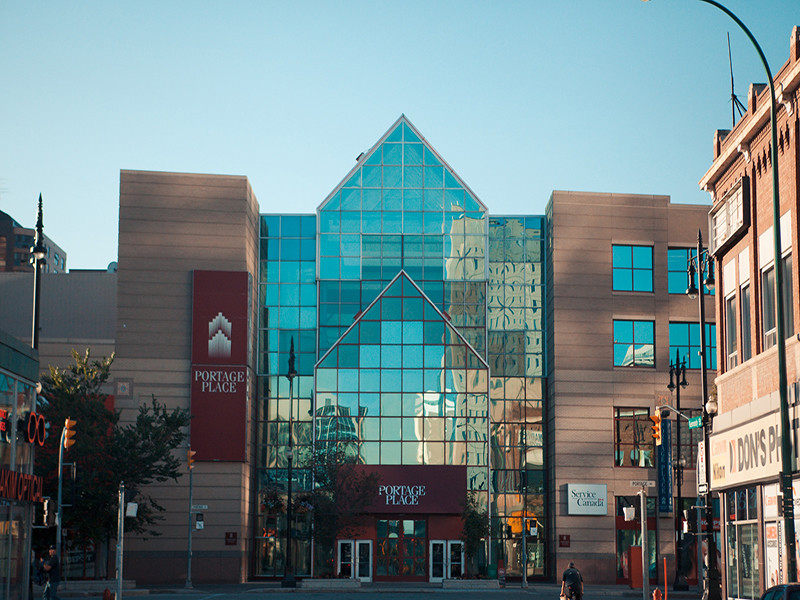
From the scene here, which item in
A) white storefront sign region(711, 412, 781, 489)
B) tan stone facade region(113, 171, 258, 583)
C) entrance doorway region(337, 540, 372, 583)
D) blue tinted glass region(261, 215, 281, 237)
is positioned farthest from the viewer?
blue tinted glass region(261, 215, 281, 237)

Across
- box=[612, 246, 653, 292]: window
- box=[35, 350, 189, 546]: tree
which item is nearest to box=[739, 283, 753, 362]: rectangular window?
box=[35, 350, 189, 546]: tree

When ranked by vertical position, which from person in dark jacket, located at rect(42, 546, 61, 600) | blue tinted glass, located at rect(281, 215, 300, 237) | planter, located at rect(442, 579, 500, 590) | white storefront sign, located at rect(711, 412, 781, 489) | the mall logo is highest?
blue tinted glass, located at rect(281, 215, 300, 237)

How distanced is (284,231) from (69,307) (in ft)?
57.9

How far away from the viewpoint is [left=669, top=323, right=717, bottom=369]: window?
6612 cm

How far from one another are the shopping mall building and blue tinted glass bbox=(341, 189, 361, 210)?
0.33 ft

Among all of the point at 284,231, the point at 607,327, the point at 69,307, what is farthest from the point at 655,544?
the point at 69,307

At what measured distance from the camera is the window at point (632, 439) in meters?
64.9

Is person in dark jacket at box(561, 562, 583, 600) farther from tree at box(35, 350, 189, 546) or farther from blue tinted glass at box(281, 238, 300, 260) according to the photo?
blue tinted glass at box(281, 238, 300, 260)

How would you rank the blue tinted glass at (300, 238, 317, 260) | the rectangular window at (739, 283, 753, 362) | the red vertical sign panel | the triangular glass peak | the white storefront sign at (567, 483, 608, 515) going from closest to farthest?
1. the rectangular window at (739, 283, 753, 362)
2. the red vertical sign panel
3. the white storefront sign at (567, 483, 608, 515)
4. the triangular glass peak
5. the blue tinted glass at (300, 238, 317, 260)

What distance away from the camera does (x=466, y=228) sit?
68.3 meters

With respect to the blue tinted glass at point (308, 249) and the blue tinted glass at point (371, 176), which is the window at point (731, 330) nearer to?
the blue tinted glass at point (371, 176)

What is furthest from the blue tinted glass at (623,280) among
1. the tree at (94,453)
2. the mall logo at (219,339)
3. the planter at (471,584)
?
the tree at (94,453)

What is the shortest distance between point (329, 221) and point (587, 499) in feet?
78.4

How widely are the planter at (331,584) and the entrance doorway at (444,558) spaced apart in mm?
10688
